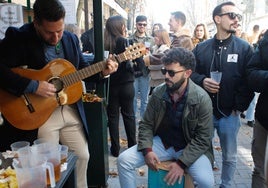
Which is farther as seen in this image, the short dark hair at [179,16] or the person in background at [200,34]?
the person in background at [200,34]

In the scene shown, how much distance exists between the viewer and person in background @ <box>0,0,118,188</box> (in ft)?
7.36

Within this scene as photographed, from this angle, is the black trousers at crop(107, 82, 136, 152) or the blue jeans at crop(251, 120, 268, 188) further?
the black trousers at crop(107, 82, 136, 152)

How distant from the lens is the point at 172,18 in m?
5.50

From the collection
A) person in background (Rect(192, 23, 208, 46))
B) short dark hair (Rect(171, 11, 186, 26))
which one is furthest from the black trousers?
person in background (Rect(192, 23, 208, 46))

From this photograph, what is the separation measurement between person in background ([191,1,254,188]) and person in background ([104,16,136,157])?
118cm

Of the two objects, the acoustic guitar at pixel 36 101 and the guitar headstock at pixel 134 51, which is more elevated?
the guitar headstock at pixel 134 51

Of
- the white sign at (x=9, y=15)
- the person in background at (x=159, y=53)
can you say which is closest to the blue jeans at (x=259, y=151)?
the white sign at (x=9, y=15)

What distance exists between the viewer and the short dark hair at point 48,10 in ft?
7.17

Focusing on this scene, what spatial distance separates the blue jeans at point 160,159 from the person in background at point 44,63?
36cm

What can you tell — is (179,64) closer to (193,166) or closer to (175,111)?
(175,111)

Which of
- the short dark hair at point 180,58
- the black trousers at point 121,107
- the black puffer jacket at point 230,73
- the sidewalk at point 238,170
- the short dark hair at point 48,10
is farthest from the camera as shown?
the black trousers at point 121,107

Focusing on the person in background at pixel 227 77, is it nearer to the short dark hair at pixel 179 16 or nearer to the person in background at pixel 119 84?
the person in background at pixel 119 84

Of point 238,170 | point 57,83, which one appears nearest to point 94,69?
point 57,83

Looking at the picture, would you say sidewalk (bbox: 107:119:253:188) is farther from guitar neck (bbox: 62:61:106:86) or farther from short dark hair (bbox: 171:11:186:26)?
short dark hair (bbox: 171:11:186:26)
